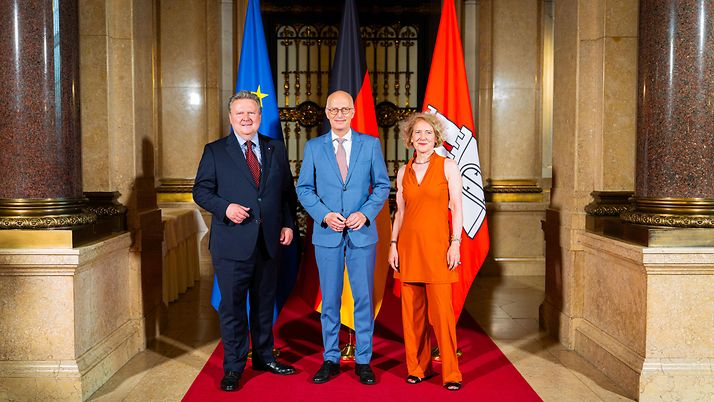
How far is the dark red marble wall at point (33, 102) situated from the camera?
411 cm

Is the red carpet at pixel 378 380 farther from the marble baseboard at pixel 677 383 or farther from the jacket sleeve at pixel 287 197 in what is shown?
the jacket sleeve at pixel 287 197

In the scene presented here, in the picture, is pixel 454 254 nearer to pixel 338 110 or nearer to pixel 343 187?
pixel 343 187

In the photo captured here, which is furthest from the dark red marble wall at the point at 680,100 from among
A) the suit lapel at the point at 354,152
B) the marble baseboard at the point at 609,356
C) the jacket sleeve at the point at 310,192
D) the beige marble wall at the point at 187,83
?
the beige marble wall at the point at 187,83

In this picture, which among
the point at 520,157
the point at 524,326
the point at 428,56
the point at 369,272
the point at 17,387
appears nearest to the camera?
the point at 17,387

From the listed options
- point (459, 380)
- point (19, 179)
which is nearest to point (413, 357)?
point (459, 380)

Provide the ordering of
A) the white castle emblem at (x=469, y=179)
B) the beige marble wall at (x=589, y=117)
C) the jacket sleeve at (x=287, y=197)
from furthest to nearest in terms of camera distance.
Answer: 1. the beige marble wall at (x=589, y=117)
2. the white castle emblem at (x=469, y=179)
3. the jacket sleeve at (x=287, y=197)

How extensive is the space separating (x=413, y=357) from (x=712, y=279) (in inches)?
75.3

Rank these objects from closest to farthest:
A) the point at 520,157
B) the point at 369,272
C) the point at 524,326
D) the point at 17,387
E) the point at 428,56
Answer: the point at 17,387 → the point at 369,272 → the point at 524,326 → the point at 520,157 → the point at 428,56

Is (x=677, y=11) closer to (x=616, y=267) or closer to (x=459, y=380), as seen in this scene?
(x=616, y=267)

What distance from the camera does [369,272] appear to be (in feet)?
14.3

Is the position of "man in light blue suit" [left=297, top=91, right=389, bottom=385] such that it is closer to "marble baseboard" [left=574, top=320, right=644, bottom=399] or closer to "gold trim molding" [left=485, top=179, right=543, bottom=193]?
"marble baseboard" [left=574, top=320, right=644, bottom=399]

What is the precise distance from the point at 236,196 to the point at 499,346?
2586 mm

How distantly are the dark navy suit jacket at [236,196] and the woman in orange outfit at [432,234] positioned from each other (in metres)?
0.85

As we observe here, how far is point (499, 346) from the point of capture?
547 cm
